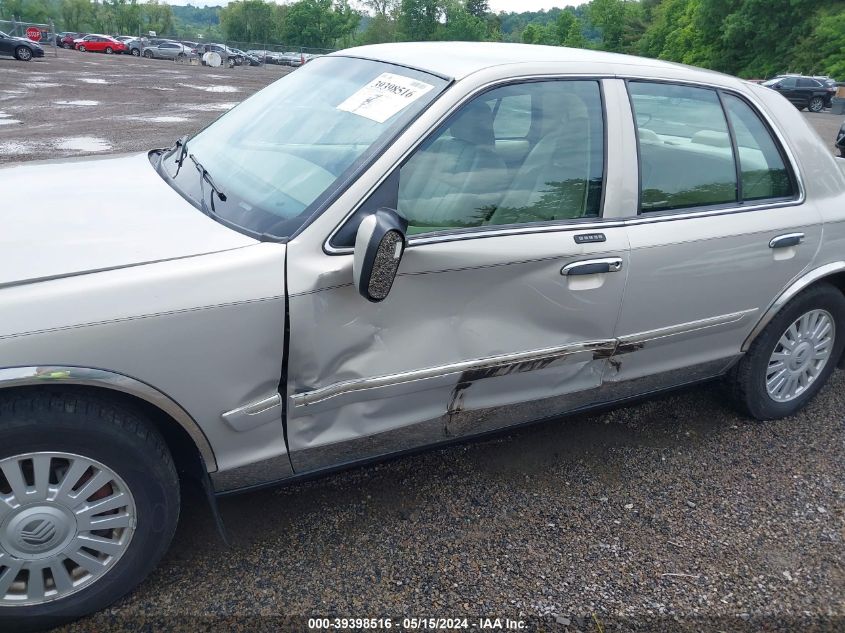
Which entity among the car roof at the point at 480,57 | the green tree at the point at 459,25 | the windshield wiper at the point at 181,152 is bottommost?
the green tree at the point at 459,25

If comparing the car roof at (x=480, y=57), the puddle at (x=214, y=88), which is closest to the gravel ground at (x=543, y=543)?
the car roof at (x=480, y=57)

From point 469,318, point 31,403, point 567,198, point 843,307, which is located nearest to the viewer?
point 31,403

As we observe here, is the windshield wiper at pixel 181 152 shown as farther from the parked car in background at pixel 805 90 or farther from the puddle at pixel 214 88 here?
the parked car in background at pixel 805 90

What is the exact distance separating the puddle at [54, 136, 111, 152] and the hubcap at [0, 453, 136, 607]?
8.21 meters

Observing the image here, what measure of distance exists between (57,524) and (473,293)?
1465 mm

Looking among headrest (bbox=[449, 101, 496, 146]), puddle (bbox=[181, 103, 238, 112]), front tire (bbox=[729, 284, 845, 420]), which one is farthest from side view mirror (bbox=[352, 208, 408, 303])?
puddle (bbox=[181, 103, 238, 112])

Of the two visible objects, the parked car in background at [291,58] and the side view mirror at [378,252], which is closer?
the side view mirror at [378,252]

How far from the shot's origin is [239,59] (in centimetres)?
4941

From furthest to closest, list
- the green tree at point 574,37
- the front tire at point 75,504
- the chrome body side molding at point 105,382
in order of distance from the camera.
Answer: the green tree at point 574,37, the front tire at point 75,504, the chrome body side molding at point 105,382

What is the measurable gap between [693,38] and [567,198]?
246 feet

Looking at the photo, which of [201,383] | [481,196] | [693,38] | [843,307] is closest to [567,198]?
[481,196]

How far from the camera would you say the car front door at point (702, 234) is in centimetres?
297

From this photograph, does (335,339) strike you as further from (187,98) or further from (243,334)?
(187,98)

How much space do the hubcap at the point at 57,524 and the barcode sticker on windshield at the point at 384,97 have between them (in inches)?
58.5
